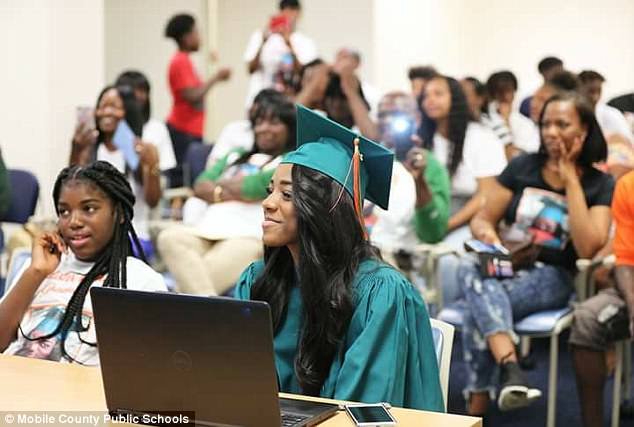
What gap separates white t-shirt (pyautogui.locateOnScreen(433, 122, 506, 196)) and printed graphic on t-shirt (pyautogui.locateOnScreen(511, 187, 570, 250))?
2.55 ft

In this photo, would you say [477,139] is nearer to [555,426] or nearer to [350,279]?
[555,426]

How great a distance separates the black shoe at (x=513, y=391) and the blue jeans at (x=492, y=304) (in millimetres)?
131

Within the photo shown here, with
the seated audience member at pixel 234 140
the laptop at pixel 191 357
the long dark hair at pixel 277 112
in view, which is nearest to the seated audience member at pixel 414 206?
the long dark hair at pixel 277 112

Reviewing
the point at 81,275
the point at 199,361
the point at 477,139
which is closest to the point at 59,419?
the point at 199,361

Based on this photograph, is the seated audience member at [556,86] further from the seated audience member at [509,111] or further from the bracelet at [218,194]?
the bracelet at [218,194]

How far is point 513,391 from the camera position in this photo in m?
3.78

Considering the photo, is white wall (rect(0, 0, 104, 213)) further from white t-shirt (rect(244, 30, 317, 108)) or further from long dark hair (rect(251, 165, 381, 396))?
long dark hair (rect(251, 165, 381, 396))

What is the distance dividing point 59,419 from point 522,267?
2.51 meters

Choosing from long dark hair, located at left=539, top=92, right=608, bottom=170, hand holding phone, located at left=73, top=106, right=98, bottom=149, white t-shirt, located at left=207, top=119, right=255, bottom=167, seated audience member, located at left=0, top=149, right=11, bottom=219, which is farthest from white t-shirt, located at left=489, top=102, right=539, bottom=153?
seated audience member, located at left=0, top=149, right=11, bottom=219

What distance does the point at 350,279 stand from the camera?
2.33m

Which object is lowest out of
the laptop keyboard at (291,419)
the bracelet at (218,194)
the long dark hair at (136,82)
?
the laptop keyboard at (291,419)

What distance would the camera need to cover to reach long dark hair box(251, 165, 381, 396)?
2.28 meters

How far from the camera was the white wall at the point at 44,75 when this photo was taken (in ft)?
20.1

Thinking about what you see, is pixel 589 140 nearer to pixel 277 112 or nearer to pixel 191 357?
pixel 277 112
